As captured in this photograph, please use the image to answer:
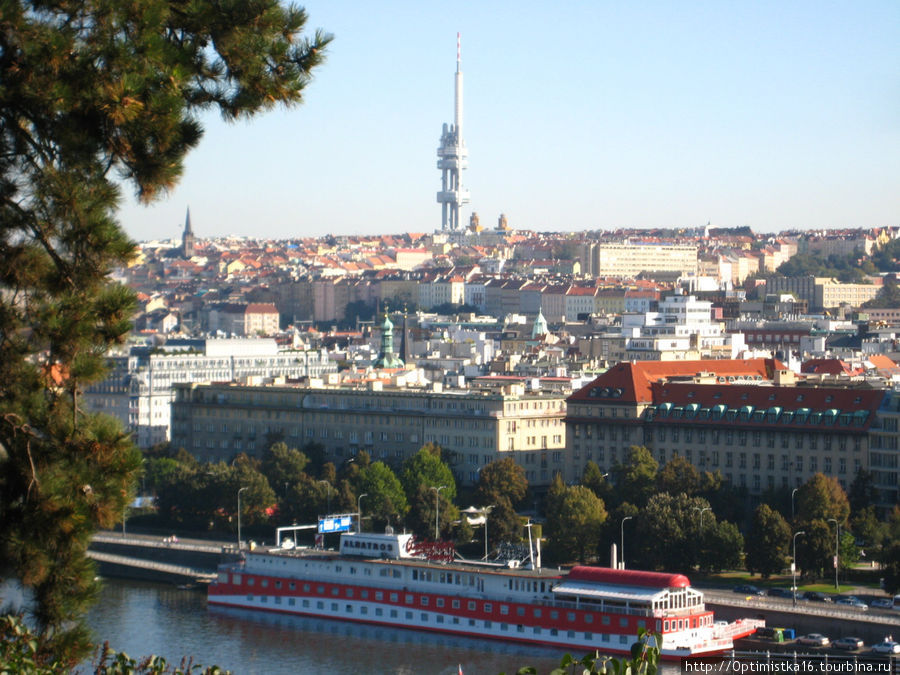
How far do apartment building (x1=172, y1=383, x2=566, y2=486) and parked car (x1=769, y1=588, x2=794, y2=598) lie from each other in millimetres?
14749

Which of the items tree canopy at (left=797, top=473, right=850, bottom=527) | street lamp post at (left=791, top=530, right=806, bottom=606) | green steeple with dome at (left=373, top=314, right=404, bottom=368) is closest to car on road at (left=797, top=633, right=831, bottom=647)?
street lamp post at (left=791, top=530, right=806, bottom=606)

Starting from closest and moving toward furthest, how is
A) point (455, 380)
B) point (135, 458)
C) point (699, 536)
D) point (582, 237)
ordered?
point (135, 458) < point (699, 536) < point (455, 380) < point (582, 237)

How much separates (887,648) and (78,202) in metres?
22.2

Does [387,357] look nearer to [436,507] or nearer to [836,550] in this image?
[436,507]

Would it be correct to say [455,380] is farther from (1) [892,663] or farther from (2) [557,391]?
(1) [892,663]

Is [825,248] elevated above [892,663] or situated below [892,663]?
above

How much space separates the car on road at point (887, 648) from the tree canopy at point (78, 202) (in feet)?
69.9

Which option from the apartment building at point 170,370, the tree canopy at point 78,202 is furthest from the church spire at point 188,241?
the tree canopy at point 78,202

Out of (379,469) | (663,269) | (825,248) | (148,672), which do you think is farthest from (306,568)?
(825,248)

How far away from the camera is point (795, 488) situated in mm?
40625

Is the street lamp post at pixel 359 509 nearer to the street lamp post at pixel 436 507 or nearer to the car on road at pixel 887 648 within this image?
the street lamp post at pixel 436 507

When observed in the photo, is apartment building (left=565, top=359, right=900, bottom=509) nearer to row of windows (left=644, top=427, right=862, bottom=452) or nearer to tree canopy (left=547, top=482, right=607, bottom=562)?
row of windows (left=644, top=427, right=862, bottom=452)

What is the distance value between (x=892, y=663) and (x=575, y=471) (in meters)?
19.7

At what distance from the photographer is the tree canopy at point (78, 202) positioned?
8.68 metres
